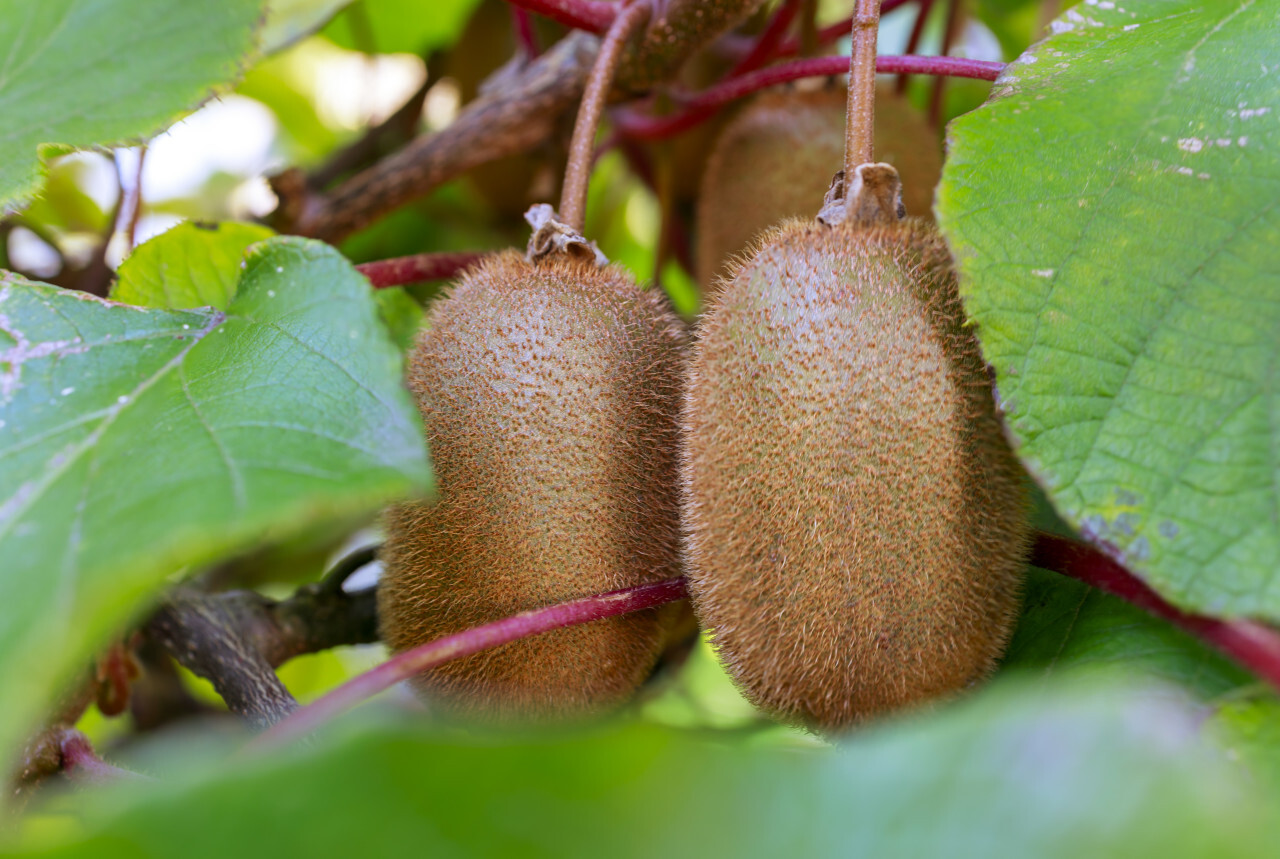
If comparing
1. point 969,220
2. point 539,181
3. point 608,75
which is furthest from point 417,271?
point 539,181

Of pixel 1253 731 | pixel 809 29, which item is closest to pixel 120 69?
pixel 809 29

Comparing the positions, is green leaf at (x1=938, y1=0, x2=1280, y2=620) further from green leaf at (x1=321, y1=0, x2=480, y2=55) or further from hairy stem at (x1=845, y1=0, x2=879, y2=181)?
green leaf at (x1=321, y1=0, x2=480, y2=55)

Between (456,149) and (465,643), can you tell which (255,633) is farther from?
(456,149)

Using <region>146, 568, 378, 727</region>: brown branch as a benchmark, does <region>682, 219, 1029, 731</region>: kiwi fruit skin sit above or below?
above

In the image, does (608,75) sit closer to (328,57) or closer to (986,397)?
(986,397)

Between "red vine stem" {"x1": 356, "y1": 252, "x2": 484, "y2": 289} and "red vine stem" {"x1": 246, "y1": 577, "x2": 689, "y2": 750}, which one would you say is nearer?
"red vine stem" {"x1": 246, "y1": 577, "x2": 689, "y2": 750}

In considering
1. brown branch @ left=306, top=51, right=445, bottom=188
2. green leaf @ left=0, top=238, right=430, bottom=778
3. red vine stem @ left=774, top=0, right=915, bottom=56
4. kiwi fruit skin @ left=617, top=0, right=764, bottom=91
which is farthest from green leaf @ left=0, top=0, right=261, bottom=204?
brown branch @ left=306, top=51, right=445, bottom=188
